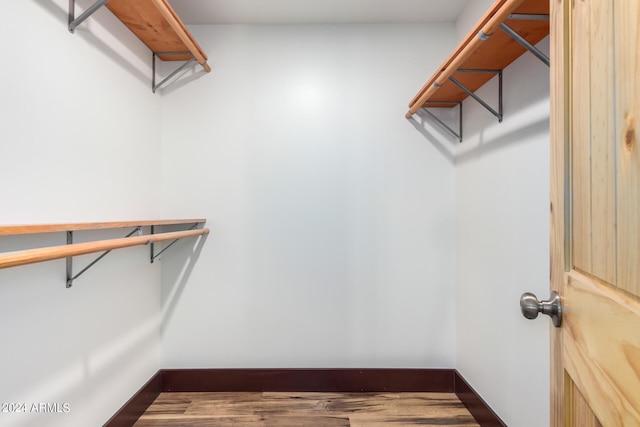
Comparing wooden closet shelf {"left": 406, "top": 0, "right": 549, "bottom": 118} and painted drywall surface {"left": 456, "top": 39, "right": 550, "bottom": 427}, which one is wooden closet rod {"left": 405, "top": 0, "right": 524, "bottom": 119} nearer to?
wooden closet shelf {"left": 406, "top": 0, "right": 549, "bottom": 118}

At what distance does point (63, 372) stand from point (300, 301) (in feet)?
3.66

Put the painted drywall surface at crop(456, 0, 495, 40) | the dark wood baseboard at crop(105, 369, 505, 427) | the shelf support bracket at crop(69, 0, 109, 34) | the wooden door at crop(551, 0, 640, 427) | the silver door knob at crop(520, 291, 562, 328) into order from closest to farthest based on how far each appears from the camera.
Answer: the wooden door at crop(551, 0, 640, 427)
the silver door knob at crop(520, 291, 562, 328)
the shelf support bracket at crop(69, 0, 109, 34)
the painted drywall surface at crop(456, 0, 495, 40)
the dark wood baseboard at crop(105, 369, 505, 427)

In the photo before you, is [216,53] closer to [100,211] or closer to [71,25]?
[71,25]

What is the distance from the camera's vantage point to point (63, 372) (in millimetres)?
1219

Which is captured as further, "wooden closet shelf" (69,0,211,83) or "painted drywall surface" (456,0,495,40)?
"painted drywall surface" (456,0,495,40)

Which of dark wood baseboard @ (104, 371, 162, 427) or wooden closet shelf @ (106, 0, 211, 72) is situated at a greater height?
wooden closet shelf @ (106, 0, 211, 72)

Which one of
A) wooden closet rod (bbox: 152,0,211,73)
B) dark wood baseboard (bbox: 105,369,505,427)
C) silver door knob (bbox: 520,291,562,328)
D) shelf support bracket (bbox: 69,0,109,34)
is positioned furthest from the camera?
dark wood baseboard (bbox: 105,369,505,427)

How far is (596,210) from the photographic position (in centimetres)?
52

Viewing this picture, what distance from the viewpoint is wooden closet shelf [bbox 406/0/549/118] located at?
39.4 inches

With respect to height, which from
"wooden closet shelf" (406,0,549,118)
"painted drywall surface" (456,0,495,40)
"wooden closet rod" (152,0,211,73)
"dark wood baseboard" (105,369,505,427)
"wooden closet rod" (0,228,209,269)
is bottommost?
"dark wood baseboard" (105,369,505,427)

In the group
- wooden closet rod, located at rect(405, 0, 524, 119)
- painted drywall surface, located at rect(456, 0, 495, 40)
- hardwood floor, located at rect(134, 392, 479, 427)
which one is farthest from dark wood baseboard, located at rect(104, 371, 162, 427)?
painted drywall surface, located at rect(456, 0, 495, 40)

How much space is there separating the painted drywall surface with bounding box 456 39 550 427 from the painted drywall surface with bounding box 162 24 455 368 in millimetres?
191

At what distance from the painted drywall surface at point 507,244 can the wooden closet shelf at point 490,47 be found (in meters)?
0.07

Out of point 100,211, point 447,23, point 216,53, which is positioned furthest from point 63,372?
point 447,23
